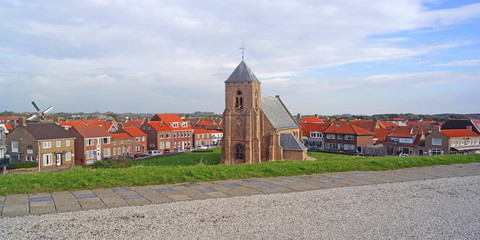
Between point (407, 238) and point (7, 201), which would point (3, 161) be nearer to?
point (7, 201)

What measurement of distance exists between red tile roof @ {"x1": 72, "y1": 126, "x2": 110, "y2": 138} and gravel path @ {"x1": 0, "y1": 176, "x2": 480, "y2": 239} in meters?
50.1

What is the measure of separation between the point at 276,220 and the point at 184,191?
4.29 m

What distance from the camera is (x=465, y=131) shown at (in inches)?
2325

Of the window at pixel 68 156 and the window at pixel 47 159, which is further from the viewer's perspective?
the window at pixel 68 156

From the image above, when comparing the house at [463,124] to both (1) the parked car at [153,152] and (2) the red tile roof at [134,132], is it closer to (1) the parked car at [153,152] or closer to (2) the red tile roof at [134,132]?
(1) the parked car at [153,152]

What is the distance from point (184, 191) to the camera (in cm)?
1224

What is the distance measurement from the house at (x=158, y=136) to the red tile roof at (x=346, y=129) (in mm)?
33606

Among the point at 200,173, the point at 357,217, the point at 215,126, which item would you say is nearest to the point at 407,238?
the point at 357,217

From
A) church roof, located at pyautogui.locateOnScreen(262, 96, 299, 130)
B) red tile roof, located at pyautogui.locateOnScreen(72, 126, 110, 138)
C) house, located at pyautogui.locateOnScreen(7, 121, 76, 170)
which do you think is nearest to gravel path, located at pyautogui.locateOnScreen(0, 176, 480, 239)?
church roof, located at pyautogui.locateOnScreen(262, 96, 299, 130)

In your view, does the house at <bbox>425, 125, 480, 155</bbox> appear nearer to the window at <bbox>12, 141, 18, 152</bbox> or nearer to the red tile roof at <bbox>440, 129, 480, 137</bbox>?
the red tile roof at <bbox>440, 129, 480, 137</bbox>

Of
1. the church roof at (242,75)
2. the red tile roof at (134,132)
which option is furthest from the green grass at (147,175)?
the red tile roof at (134,132)

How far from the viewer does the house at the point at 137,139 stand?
6747cm

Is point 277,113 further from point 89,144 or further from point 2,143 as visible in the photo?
point 2,143

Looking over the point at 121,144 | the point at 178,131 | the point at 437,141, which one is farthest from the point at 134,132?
the point at 437,141
